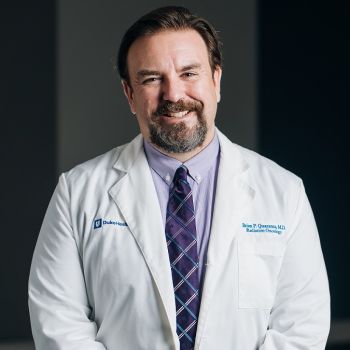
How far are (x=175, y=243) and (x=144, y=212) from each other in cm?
10

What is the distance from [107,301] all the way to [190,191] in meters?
0.30

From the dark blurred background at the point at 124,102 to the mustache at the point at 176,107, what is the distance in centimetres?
113

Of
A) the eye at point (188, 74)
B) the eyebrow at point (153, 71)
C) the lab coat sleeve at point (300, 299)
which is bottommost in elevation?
the lab coat sleeve at point (300, 299)

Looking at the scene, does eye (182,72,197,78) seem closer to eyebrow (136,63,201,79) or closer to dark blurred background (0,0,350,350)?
eyebrow (136,63,201,79)

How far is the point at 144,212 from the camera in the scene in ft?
6.38

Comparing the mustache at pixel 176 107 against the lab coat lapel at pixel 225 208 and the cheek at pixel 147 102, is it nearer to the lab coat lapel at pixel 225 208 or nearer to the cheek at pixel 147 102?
the cheek at pixel 147 102

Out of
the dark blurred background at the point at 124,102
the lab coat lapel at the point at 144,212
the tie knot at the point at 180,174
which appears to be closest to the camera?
the lab coat lapel at the point at 144,212

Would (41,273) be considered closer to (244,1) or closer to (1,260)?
(1,260)

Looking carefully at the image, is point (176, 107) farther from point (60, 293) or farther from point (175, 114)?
point (60, 293)

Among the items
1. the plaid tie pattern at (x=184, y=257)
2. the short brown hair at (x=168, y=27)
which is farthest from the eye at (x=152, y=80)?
the plaid tie pattern at (x=184, y=257)

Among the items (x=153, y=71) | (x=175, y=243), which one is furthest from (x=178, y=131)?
(x=175, y=243)

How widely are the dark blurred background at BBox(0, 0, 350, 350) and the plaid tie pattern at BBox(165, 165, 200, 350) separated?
1.13 meters

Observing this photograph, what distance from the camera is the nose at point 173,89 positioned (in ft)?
6.23

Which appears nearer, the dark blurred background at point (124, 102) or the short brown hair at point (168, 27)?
the short brown hair at point (168, 27)
